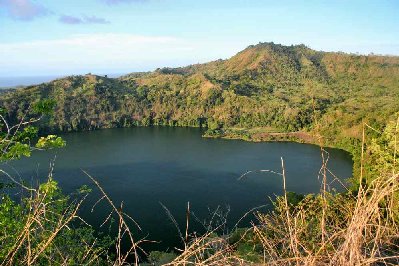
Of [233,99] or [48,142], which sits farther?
[233,99]

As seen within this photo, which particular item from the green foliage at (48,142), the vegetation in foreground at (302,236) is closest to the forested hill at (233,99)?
the green foliage at (48,142)

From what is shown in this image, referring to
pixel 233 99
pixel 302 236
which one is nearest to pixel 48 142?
pixel 302 236

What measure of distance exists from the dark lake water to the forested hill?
26.1 ft

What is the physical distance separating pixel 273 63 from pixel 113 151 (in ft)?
246

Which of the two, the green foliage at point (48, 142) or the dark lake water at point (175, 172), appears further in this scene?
the dark lake water at point (175, 172)

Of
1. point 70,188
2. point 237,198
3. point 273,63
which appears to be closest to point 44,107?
point 237,198

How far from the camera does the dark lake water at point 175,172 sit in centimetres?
2639

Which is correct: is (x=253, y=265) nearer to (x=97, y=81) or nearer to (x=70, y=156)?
(x=70, y=156)

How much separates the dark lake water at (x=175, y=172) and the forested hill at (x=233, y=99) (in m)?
7.96

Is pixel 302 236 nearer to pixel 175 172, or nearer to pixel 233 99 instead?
pixel 175 172

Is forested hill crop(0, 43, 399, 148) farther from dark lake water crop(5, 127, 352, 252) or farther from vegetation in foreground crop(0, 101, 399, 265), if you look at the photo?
vegetation in foreground crop(0, 101, 399, 265)

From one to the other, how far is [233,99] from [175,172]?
133 ft

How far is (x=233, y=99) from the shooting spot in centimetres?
7631

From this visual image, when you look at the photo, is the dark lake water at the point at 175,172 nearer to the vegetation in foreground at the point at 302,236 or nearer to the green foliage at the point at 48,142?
the green foliage at the point at 48,142
